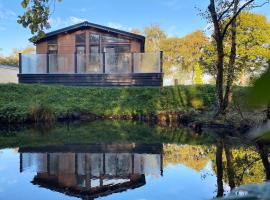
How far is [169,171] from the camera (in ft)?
14.8

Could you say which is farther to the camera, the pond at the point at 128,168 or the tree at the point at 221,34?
the tree at the point at 221,34

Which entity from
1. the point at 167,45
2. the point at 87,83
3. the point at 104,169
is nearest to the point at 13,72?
the point at 87,83

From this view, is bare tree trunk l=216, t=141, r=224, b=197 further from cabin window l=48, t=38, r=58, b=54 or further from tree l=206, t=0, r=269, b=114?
cabin window l=48, t=38, r=58, b=54

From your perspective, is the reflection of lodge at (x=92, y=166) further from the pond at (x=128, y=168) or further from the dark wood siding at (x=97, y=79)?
the dark wood siding at (x=97, y=79)

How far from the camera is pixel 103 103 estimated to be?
48.6ft

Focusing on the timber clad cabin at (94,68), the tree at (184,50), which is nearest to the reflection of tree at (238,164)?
the timber clad cabin at (94,68)

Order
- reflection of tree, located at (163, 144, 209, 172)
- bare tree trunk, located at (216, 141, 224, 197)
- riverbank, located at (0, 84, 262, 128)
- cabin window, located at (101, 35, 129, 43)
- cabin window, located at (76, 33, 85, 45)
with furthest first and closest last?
cabin window, located at (76, 33, 85, 45), cabin window, located at (101, 35, 129, 43), riverbank, located at (0, 84, 262, 128), reflection of tree, located at (163, 144, 209, 172), bare tree trunk, located at (216, 141, 224, 197)

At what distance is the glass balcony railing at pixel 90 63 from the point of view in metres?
17.9

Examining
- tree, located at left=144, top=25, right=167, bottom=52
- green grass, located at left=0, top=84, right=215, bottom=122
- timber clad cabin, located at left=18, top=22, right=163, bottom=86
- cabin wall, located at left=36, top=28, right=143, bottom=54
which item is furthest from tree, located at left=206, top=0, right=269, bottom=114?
tree, located at left=144, top=25, right=167, bottom=52

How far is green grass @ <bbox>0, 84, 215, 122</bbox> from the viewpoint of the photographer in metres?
13.9

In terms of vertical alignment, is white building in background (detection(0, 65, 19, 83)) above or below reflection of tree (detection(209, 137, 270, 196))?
above

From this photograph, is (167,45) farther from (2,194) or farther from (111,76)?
(2,194)

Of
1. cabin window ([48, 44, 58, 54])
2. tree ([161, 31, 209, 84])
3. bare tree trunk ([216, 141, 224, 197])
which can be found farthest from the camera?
tree ([161, 31, 209, 84])

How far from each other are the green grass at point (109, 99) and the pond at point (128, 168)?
21.6 feet
